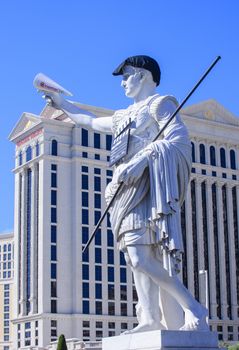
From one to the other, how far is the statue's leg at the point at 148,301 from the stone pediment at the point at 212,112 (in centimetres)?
8753

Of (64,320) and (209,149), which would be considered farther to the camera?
(209,149)

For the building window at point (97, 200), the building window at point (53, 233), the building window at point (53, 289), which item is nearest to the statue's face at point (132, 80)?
the building window at point (53, 289)

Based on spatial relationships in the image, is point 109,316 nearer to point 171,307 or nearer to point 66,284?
point 66,284

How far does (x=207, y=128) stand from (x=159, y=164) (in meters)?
89.3

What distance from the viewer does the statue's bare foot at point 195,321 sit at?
358 inches

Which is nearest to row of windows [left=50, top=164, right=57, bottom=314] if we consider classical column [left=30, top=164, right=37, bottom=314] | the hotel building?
the hotel building

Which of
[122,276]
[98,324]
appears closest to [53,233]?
[122,276]

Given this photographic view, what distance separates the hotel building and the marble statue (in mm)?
73964

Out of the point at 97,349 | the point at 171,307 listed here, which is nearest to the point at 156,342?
the point at 171,307

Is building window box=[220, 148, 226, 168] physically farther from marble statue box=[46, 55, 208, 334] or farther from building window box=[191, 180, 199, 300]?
marble statue box=[46, 55, 208, 334]

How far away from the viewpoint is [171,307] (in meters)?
9.57

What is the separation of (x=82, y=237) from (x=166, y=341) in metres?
77.6

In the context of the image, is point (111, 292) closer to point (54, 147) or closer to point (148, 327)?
point (54, 147)

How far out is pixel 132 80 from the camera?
1046 cm
